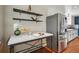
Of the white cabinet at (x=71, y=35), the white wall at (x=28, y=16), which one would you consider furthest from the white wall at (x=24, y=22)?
the white cabinet at (x=71, y=35)

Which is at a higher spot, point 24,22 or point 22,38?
point 24,22

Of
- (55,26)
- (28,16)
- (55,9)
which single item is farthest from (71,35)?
(28,16)

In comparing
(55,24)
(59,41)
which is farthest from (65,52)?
(55,24)

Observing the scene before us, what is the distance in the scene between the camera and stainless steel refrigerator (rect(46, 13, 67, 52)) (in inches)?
58.5

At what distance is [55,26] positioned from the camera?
1514mm

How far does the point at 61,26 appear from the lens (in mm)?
1506

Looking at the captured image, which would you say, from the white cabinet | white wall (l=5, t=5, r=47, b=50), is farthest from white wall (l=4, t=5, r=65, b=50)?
the white cabinet

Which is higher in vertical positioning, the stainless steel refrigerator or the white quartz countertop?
the stainless steel refrigerator

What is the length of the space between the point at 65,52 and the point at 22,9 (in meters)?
0.86

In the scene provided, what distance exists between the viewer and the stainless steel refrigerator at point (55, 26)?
1.49 metres

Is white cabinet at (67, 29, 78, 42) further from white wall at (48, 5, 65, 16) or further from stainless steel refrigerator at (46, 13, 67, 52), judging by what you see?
white wall at (48, 5, 65, 16)

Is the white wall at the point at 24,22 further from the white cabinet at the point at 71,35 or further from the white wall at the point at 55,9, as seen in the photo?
the white cabinet at the point at 71,35

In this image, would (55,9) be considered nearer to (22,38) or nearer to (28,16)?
(28,16)

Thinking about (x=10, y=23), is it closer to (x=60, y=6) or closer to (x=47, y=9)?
(x=47, y=9)
